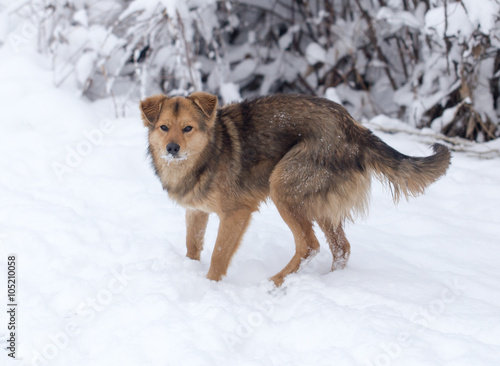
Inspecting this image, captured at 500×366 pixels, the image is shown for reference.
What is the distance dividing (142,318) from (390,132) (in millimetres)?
4659

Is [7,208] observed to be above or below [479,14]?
below

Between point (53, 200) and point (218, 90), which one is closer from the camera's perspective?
point (53, 200)

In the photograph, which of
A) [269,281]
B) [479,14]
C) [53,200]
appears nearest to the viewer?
[269,281]

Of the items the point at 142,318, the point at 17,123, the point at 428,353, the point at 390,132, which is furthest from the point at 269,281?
the point at 17,123

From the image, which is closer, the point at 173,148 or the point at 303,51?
the point at 173,148

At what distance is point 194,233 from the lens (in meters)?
4.30

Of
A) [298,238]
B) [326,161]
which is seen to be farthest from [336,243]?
[326,161]

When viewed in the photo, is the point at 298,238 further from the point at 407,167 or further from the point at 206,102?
the point at 206,102

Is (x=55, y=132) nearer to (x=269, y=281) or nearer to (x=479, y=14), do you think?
(x=269, y=281)

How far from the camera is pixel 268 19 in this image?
29.3 ft
